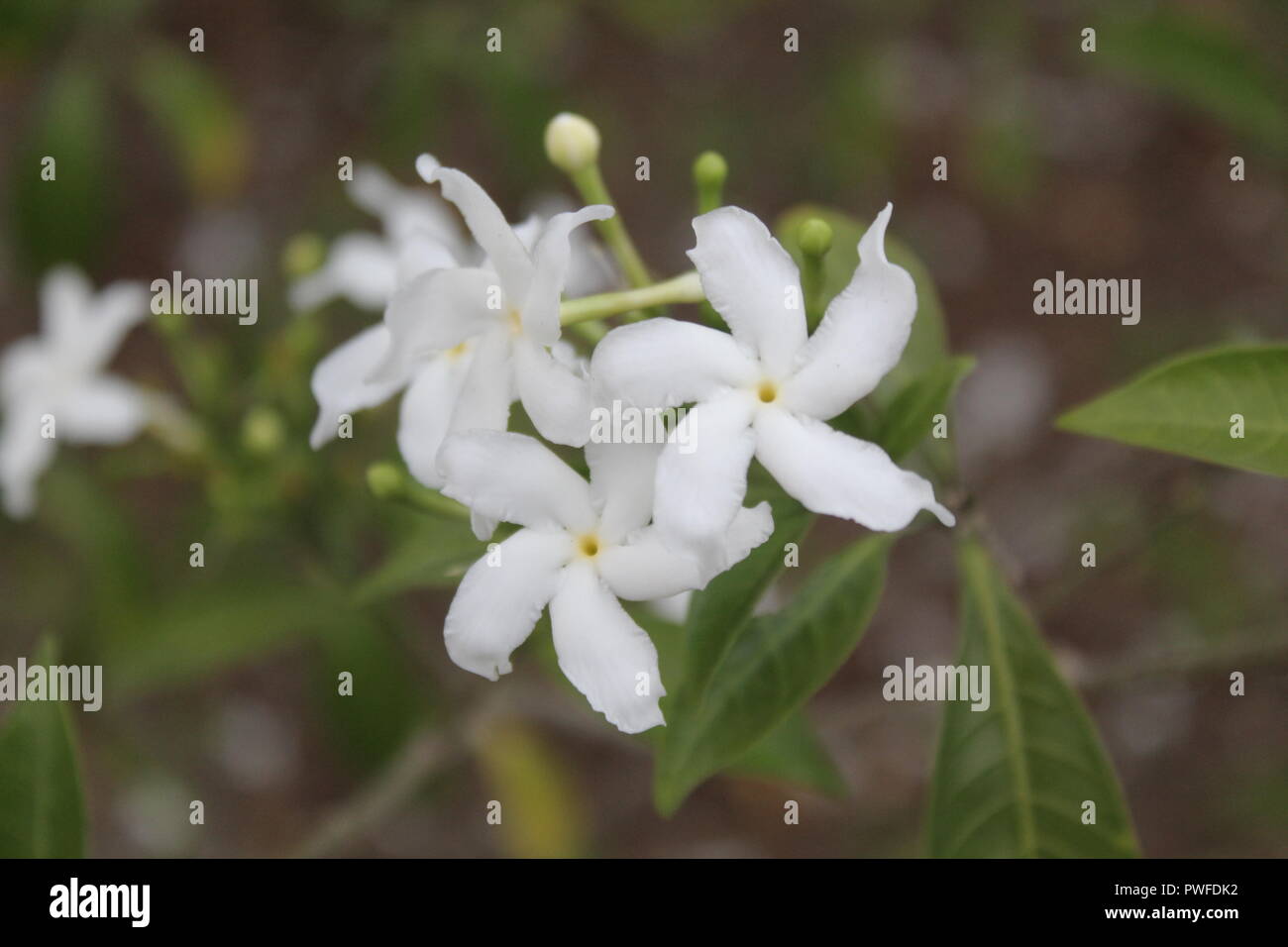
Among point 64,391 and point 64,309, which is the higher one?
point 64,309

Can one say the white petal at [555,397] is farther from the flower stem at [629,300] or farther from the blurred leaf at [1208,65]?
the blurred leaf at [1208,65]

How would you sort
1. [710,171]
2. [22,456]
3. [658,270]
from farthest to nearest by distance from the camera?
1. [658,270]
2. [22,456]
3. [710,171]

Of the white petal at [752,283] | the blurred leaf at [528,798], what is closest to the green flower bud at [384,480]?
the white petal at [752,283]

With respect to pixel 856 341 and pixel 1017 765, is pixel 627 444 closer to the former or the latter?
pixel 856 341

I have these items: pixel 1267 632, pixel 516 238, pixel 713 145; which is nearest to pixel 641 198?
pixel 713 145

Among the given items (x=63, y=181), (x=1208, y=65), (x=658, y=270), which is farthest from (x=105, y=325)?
(x=1208, y=65)

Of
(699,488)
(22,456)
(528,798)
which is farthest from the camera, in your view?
(528,798)

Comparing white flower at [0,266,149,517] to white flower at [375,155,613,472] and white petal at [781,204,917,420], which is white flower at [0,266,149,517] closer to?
white flower at [375,155,613,472]
